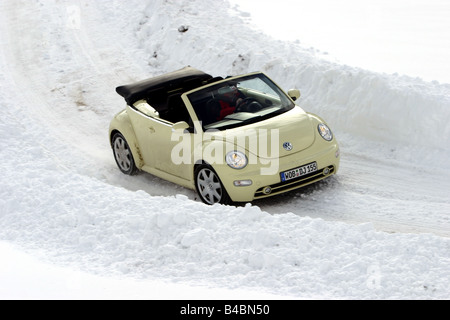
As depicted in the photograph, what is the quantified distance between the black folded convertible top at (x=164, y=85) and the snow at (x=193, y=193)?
1.21 meters

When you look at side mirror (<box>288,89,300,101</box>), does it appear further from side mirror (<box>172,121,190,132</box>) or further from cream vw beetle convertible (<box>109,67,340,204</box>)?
side mirror (<box>172,121,190,132</box>)

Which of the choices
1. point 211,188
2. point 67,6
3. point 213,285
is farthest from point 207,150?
point 67,6

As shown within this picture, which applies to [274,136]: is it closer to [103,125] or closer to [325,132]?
[325,132]

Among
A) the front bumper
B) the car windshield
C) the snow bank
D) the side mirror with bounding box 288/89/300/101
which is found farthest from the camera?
the snow bank

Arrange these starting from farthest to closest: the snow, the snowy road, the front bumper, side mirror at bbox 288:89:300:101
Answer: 1. side mirror at bbox 288:89:300:101
2. the snowy road
3. the front bumper
4. the snow

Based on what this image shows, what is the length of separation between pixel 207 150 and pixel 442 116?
3959 mm

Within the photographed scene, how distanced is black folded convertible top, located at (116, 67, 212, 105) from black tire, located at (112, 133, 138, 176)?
607 millimetres

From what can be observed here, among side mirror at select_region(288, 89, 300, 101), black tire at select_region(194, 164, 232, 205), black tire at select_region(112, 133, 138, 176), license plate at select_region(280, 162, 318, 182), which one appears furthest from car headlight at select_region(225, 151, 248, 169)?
black tire at select_region(112, 133, 138, 176)

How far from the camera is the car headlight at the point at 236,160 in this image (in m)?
9.11

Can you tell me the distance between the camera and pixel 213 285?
6.61 m

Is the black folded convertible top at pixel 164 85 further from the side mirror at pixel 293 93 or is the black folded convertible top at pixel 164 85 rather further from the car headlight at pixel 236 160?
the car headlight at pixel 236 160

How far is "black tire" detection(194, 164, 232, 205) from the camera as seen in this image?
30.2 feet

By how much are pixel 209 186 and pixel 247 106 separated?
4.48 feet
